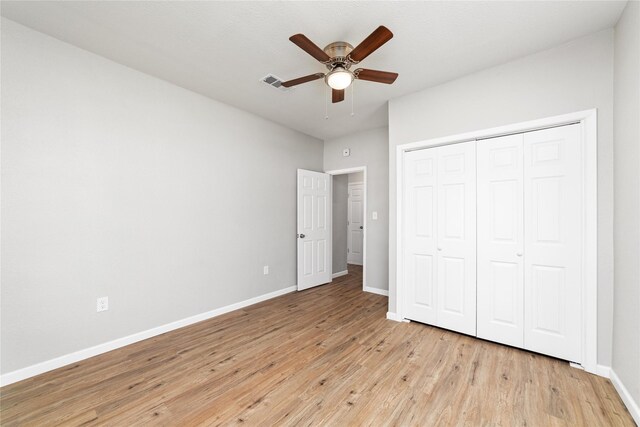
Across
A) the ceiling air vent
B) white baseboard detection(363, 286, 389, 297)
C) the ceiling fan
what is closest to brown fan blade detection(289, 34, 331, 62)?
the ceiling fan

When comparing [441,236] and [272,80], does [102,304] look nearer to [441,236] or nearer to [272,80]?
[272,80]

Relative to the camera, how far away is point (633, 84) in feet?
5.87

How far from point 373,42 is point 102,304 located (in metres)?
3.24

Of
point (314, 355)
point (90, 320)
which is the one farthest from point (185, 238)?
point (314, 355)

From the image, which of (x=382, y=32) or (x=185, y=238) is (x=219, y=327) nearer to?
(x=185, y=238)

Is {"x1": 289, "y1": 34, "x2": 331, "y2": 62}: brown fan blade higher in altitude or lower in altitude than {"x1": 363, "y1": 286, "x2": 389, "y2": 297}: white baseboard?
higher

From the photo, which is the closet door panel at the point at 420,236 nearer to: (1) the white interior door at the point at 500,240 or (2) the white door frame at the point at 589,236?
(1) the white interior door at the point at 500,240

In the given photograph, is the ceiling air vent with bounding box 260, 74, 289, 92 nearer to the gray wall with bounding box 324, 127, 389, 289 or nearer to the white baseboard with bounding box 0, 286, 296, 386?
the gray wall with bounding box 324, 127, 389, 289

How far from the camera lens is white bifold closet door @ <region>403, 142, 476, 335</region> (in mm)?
2801

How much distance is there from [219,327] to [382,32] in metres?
3.23

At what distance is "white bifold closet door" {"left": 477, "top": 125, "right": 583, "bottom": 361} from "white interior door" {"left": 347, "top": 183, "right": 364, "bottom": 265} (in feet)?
14.1

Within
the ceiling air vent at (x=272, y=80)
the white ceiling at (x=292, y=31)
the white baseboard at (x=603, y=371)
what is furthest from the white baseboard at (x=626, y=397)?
the ceiling air vent at (x=272, y=80)

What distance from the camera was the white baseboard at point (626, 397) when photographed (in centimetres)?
164

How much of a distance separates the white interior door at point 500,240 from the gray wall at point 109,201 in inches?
113
